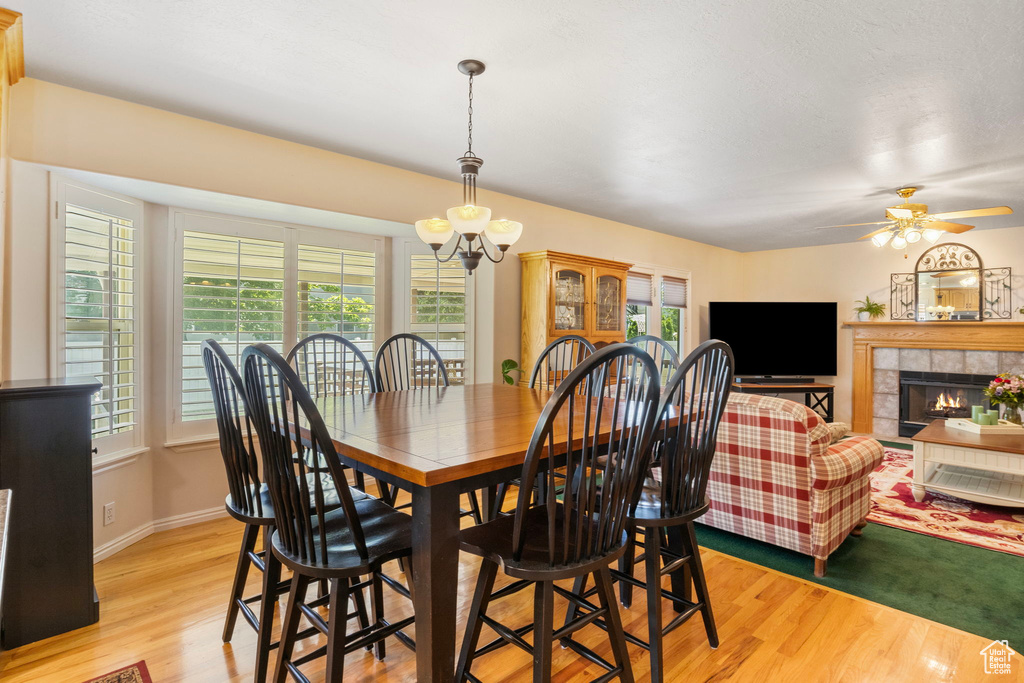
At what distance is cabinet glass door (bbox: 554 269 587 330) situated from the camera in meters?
4.34

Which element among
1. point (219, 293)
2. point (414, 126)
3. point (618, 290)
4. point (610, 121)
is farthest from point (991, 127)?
point (219, 293)

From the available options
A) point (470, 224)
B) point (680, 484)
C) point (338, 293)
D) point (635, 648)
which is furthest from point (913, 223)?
point (338, 293)

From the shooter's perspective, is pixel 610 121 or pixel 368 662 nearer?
pixel 368 662

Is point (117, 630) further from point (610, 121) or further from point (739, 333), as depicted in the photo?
point (739, 333)

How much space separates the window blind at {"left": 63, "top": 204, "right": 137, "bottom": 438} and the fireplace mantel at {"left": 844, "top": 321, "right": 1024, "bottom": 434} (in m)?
6.93

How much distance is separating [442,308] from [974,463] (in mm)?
3760

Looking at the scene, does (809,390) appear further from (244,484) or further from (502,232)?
(244,484)

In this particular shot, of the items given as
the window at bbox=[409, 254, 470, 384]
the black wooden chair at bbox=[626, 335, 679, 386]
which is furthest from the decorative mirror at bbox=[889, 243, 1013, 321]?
the window at bbox=[409, 254, 470, 384]

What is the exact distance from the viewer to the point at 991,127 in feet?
9.21

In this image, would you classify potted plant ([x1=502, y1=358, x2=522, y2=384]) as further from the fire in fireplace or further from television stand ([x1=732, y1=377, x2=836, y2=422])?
the fire in fireplace

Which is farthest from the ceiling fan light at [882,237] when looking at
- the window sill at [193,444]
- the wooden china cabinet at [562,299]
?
the window sill at [193,444]

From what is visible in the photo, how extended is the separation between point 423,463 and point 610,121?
2184 millimetres

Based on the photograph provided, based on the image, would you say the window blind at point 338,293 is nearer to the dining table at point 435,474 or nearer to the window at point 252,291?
the window at point 252,291

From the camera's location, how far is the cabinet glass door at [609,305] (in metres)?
4.67
